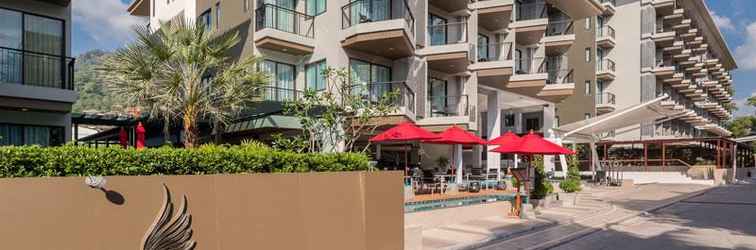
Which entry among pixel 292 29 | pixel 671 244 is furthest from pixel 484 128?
pixel 671 244

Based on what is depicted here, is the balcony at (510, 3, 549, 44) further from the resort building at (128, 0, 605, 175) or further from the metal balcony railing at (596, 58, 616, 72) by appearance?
the metal balcony railing at (596, 58, 616, 72)

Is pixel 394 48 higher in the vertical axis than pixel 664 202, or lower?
higher

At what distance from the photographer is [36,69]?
1464cm

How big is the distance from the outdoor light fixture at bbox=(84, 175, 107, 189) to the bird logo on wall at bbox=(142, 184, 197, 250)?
832 mm

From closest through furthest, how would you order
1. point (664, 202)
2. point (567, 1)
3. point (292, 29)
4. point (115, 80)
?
point (115, 80)
point (292, 29)
point (664, 202)
point (567, 1)

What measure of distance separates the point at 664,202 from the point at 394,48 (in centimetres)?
1311

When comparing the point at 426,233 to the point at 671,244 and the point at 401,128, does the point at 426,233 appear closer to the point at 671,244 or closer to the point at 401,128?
the point at 401,128

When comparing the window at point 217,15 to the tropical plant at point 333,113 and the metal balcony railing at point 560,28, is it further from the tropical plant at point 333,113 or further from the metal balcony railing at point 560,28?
Answer: the metal balcony railing at point 560,28

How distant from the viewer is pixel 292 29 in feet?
64.0

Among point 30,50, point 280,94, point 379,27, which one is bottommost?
point 280,94

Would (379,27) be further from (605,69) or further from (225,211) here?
(605,69)

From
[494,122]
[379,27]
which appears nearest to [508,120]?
[494,122]

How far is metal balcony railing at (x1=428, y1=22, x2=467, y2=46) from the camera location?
23.2 meters

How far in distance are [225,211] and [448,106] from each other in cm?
1721
